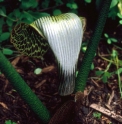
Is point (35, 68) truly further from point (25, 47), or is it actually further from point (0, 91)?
point (25, 47)

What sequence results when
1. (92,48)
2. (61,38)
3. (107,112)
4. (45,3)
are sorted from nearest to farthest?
(61,38)
(92,48)
(107,112)
(45,3)

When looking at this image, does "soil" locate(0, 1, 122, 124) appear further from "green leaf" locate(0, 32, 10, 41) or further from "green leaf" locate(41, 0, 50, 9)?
"green leaf" locate(41, 0, 50, 9)

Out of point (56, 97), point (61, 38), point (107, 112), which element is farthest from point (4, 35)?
point (107, 112)

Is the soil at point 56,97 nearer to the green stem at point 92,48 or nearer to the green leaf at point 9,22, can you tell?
the green stem at point 92,48

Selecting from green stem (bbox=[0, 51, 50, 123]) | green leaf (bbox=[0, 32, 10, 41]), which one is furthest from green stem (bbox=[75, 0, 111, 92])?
green leaf (bbox=[0, 32, 10, 41])

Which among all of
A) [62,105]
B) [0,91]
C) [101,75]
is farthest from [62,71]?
[101,75]

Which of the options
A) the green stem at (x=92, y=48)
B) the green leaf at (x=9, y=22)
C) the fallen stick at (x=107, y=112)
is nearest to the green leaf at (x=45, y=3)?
the green leaf at (x=9, y=22)

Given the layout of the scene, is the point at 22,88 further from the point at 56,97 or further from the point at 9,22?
the point at 9,22

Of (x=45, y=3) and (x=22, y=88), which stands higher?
(x=45, y=3)
